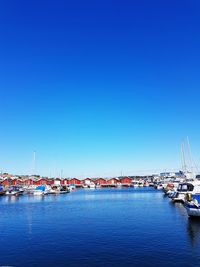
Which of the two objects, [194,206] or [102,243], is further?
[194,206]

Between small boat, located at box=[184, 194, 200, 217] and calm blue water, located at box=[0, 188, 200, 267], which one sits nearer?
calm blue water, located at box=[0, 188, 200, 267]

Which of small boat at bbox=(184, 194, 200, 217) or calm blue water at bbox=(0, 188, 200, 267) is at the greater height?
small boat at bbox=(184, 194, 200, 217)

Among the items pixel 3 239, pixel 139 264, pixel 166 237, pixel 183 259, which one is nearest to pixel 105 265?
pixel 139 264

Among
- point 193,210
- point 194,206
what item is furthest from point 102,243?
point 193,210

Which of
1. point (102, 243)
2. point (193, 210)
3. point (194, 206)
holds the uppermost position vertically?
point (194, 206)

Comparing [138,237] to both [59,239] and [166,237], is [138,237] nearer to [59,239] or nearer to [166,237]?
[166,237]

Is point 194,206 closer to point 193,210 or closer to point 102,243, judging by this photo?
point 193,210

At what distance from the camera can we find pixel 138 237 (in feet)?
126

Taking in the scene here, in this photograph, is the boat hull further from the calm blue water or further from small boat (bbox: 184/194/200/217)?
the calm blue water

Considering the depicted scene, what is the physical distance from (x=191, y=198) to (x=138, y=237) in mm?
17629

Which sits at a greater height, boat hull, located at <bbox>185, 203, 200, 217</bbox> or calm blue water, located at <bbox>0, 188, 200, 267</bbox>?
boat hull, located at <bbox>185, 203, 200, 217</bbox>

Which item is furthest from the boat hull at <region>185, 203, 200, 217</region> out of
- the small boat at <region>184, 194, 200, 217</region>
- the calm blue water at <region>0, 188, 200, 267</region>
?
the calm blue water at <region>0, 188, 200, 267</region>

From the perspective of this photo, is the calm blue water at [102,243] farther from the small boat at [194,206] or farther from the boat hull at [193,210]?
the small boat at [194,206]

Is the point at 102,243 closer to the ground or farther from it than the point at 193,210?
closer to the ground
